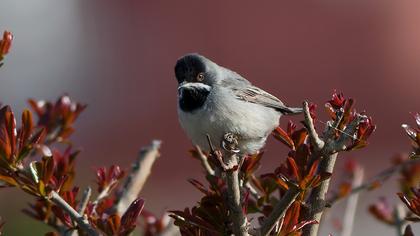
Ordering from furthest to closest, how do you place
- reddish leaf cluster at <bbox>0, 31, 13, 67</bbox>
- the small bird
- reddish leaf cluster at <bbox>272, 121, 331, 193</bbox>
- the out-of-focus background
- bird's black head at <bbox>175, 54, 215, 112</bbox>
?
1. the out-of-focus background
2. bird's black head at <bbox>175, 54, 215, 112</bbox>
3. the small bird
4. reddish leaf cluster at <bbox>0, 31, 13, 67</bbox>
5. reddish leaf cluster at <bbox>272, 121, 331, 193</bbox>

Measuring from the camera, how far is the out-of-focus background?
1077 cm

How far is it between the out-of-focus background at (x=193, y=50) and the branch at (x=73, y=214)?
771 cm

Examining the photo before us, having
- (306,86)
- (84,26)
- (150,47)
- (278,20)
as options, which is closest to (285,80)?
(306,86)

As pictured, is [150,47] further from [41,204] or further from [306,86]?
[41,204]

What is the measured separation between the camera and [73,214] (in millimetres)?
2205

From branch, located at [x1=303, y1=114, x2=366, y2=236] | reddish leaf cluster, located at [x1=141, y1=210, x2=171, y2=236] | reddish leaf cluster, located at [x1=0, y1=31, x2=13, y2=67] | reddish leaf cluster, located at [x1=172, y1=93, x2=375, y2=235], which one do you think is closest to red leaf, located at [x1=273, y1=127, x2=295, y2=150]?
reddish leaf cluster, located at [x1=172, y1=93, x2=375, y2=235]

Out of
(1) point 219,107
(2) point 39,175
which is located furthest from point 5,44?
(1) point 219,107

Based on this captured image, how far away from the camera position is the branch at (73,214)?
2172mm

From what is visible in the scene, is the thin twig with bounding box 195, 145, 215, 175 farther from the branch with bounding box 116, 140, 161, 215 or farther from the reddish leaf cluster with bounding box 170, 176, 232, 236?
the reddish leaf cluster with bounding box 170, 176, 232, 236

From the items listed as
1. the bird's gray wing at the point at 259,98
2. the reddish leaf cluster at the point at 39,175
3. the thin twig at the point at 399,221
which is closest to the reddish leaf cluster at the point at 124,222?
the reddish leaf cluster at the point at 39,175

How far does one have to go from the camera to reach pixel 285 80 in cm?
1101

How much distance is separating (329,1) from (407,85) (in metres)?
2.07

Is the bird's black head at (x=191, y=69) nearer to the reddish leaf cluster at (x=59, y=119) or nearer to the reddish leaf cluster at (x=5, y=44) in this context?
the reddish leaf cluster at (x=59, y=119)

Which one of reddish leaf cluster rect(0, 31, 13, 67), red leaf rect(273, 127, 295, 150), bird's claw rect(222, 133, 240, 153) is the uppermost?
reddish leaf cluster rect(0, 31, 13, 67)
